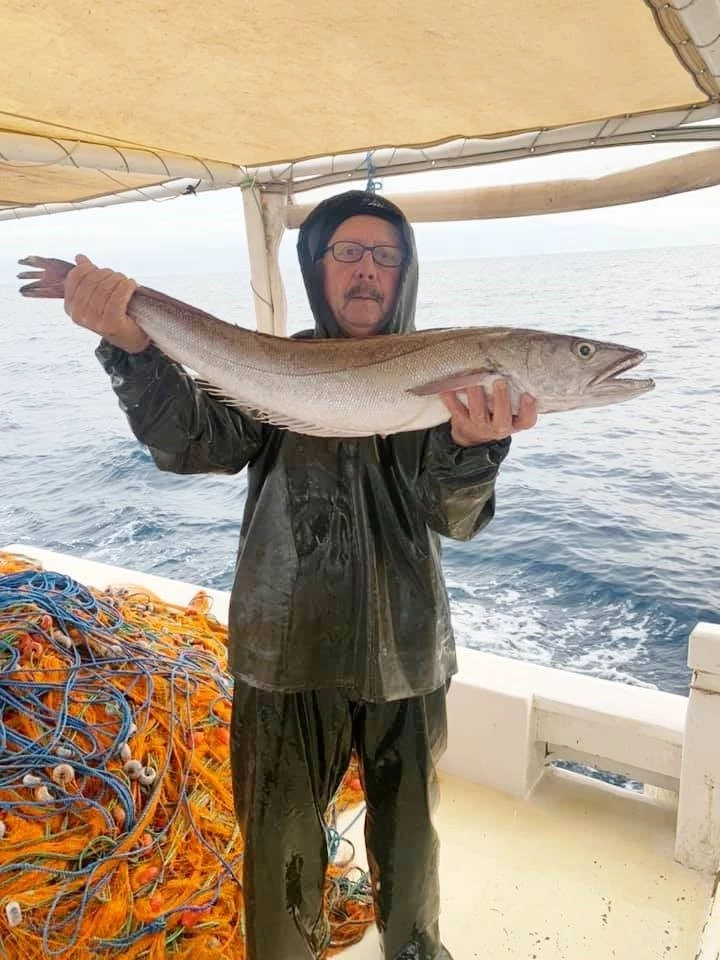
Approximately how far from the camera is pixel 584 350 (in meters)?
2.21

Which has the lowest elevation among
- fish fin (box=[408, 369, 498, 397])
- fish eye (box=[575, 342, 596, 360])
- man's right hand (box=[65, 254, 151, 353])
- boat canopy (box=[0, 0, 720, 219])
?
fish fin (box=[408, 369, 498, 397])

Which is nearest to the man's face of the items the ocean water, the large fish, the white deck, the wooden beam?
the large fish

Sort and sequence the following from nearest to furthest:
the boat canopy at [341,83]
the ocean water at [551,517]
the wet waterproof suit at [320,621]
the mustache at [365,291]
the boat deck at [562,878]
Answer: the boat canopy at [341,83]
the wet waterproof suit at [320,621]
the mustache at [365,291]
the boat deck at [562,878]
the ocean water at [551,517]

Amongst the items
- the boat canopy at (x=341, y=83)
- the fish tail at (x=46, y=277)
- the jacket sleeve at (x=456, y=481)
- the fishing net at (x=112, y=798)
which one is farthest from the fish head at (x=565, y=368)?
the fishing net at (x=112, y=798)

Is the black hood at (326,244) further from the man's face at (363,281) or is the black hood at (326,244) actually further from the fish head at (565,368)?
the fish head at (565,368)

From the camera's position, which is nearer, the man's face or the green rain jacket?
the green rain jacket

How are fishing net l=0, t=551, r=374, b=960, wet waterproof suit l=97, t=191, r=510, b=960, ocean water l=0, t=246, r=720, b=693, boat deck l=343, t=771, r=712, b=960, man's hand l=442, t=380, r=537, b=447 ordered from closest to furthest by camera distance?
man's hand l=442, t=380, r=537, b=447
wet waterproof suit l=97, t=191, r=510, b=960
fishing net l=0, t=551, r=374, b=960
boat deck l=343, t=771, r=712, b=960
ocean water l=0, t=246, r=720, b=693

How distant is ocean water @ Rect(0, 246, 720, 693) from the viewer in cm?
890

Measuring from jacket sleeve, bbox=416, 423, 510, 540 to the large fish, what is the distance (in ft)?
0.34

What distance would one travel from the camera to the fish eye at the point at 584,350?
2.20 meters

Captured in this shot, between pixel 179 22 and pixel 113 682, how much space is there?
2920mm

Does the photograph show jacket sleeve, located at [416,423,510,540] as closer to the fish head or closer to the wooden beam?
the fish head

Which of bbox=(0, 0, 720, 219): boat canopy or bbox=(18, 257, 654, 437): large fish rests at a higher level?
bbox=(0, 0, 720, 219): boat canopy

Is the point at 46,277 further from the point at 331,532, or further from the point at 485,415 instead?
the point at 485,415
